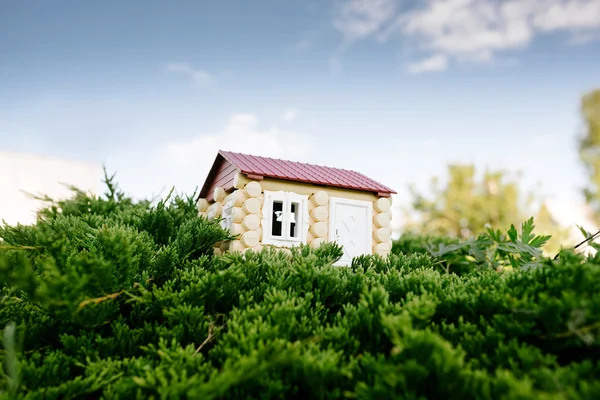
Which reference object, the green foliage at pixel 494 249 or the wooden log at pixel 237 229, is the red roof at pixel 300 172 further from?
the green foliage at pixel 494 249

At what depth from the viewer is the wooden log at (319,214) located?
7.54 m

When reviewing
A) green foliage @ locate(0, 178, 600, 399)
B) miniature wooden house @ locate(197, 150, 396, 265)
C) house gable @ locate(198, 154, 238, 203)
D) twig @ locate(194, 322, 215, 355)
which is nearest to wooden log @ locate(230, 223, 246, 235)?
miniature wooden house @ locate(197, 150, 396, 265)

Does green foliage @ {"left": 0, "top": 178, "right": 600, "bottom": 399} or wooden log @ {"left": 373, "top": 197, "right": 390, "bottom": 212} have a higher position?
wooden log @ {"left": 373, "top": 197, "right": 390, "bottom": 212}

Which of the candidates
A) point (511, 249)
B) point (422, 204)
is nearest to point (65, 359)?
Result: point (511, 249)

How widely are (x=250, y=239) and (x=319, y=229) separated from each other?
1241mm

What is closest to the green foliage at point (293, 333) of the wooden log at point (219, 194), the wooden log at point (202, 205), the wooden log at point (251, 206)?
the wooden log at point (251, 206)

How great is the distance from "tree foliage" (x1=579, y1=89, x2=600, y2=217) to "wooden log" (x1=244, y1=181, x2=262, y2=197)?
957 inches

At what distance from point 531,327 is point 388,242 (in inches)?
196

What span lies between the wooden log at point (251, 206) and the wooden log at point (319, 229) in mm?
1067

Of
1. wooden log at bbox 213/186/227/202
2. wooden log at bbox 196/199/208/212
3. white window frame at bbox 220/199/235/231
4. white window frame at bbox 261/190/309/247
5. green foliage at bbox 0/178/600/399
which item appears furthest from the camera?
wooden log at bbox 196/199/208/212

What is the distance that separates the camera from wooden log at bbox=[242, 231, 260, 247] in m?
6.97

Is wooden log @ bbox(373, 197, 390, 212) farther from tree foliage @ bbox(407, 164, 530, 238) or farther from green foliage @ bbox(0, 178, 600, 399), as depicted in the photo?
tree foliage @ bbox(407, 164, 530, 238)

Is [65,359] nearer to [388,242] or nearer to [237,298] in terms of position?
[237,298]

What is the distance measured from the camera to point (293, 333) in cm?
356
